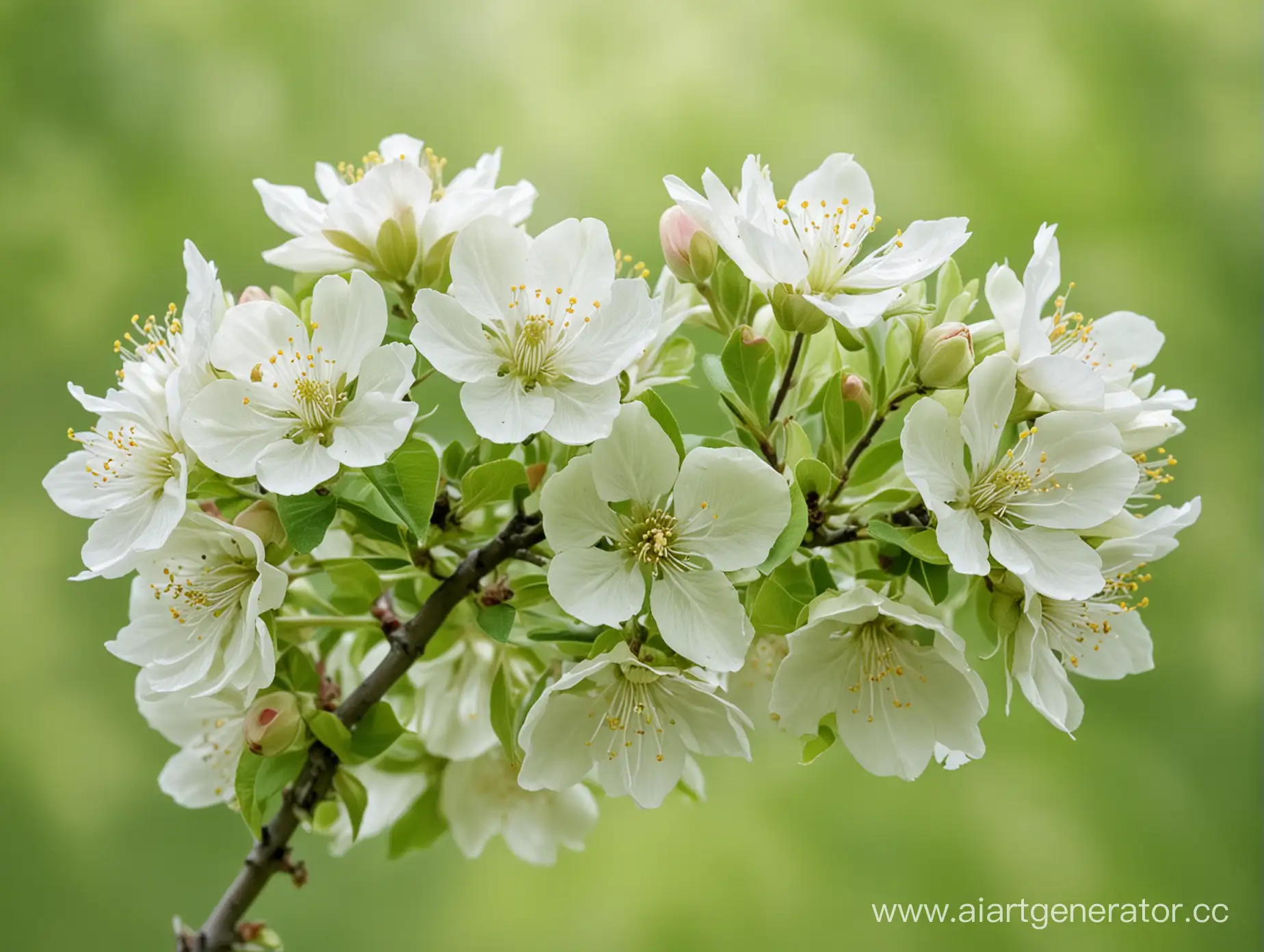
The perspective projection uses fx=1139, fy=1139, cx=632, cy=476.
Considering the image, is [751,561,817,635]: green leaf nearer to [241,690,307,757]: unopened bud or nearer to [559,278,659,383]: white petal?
[559,278,659,383]: white petal

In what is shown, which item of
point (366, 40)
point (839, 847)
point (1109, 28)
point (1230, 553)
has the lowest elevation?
point (839, 847)

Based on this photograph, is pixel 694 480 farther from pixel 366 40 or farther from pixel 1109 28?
pixel 1109 28

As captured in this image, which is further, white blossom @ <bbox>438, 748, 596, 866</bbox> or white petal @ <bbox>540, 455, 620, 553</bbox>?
white blossom @ <bbox>438, 748, 596, 866</bbox>

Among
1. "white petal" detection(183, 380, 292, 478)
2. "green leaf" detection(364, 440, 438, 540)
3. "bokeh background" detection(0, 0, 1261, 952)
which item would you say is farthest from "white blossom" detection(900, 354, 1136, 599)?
"bokeh background" detection(0, 0, 1261, 952)

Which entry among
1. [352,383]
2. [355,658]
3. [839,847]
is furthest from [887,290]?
[839,847]

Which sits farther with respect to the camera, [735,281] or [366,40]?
[366,40]

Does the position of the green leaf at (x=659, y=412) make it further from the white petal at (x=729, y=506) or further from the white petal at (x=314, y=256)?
the white petal at (x=314, y=256)
